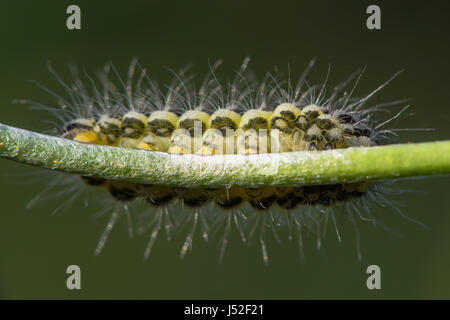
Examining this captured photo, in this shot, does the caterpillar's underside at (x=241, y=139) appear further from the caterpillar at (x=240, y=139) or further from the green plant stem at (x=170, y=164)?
the green plant stem at (x=170, y=164)

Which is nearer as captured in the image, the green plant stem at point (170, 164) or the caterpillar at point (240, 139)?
the green plant stem at point (170, 164)

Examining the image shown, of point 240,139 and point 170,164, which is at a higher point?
point 240,139

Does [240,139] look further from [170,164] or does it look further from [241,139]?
[170,164]

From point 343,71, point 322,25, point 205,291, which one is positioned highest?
point 322,25

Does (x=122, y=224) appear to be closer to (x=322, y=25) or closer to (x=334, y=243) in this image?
(x=334, y=243)

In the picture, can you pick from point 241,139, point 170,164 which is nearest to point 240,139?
point 241,139

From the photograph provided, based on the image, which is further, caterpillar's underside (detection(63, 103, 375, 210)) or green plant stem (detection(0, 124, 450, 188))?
caterpillar's underside (detection(63, 103, 375, 210))

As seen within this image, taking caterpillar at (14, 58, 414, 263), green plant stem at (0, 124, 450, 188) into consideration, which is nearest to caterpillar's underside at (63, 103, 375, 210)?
caterpillar at (14, 58, 414, 263)

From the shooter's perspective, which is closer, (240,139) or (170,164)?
(170,164)

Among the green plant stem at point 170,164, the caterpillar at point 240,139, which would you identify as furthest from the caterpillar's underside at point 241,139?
the green plant stem at point 170,164

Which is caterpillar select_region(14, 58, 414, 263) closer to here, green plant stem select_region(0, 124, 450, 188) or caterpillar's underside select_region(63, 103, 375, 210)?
caterpillar's underside select_region(63, 103, 375, 210)

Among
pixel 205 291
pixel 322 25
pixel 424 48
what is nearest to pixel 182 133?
pixel 205 291
